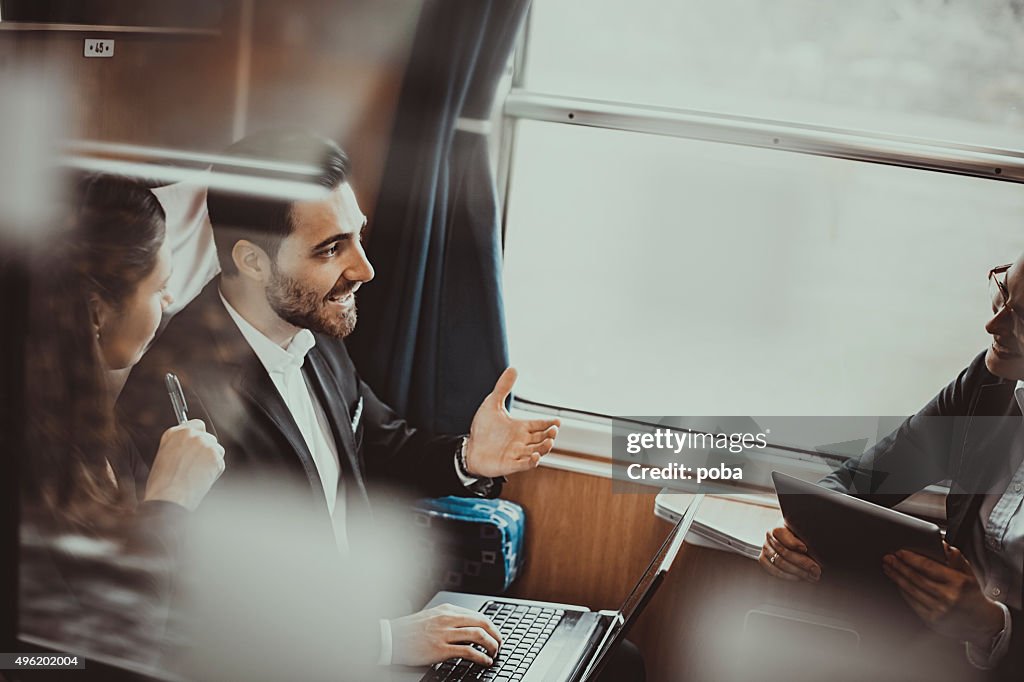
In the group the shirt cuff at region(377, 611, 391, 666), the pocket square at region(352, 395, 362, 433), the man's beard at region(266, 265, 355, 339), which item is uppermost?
the man's beard at region(266, 265, 355, 339)

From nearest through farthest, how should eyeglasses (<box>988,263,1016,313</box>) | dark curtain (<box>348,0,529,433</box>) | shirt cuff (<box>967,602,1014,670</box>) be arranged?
shirt cuff (<box>967,602,1014,670</box>) → eyeglasses (<box>988,263,1016,313</box>) → dark curtain (<box>348,0,529,433</box>)

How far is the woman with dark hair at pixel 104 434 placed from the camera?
1.42 meters

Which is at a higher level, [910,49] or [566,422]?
[910,49]

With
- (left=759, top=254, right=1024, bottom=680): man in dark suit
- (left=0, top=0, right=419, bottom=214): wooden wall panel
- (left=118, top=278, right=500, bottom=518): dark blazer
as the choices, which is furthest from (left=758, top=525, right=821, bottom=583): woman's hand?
(left=0, top=0, right=419, bottom=214): wooden wall panel

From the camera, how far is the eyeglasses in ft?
4.52

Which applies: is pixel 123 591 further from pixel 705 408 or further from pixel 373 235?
pixel 705 408

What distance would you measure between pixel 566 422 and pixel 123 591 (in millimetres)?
755

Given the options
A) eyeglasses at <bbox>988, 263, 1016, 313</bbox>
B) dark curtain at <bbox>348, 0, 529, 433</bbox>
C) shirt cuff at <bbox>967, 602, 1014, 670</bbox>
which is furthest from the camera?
dark curtain at <bbox>348, 0, 529, 433</bbox>

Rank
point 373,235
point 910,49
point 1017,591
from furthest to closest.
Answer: point 373,235 → point 910,49 → point 1017,591

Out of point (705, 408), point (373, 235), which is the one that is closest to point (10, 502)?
point (373, 235)

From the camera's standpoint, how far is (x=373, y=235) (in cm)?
149

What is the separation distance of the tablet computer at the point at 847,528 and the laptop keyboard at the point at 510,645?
424mm

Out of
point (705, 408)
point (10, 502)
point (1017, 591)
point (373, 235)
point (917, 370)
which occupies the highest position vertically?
point (373, 235)

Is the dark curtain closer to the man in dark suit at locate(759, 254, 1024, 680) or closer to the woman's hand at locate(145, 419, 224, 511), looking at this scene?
the woman's hand at locate(145, 419, 224, 511)
